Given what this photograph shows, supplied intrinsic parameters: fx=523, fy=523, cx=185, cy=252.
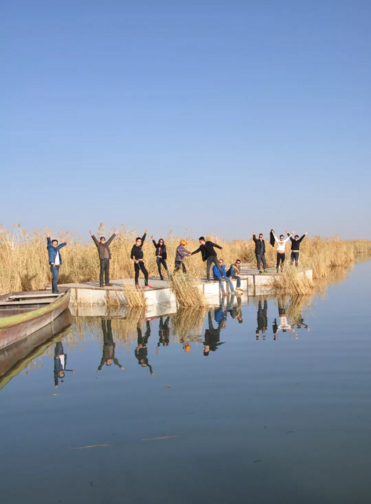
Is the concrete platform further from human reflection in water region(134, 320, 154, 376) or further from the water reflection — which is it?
human reflection in water region(134, 320, 154, 376)

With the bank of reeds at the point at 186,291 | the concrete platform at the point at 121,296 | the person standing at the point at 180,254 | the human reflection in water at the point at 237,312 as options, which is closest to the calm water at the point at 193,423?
the human reflection in water at the point at 237,312

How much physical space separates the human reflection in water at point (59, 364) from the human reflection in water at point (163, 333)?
186 centimetres

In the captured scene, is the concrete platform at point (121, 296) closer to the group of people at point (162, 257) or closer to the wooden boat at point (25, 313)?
the group of people at point (162, 257)

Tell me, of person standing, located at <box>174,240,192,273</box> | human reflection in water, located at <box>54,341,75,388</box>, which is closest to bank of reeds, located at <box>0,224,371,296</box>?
person standing, located at <box>174,240,192,273</box>

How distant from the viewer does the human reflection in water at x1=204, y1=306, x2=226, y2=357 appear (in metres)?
10.3

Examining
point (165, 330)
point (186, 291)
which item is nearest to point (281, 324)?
point (165, 330)

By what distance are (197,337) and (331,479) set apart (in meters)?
7.09

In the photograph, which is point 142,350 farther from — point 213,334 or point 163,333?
point 213,334

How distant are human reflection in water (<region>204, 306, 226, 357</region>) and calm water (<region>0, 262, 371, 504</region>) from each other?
0.09m

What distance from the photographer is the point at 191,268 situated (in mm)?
21938

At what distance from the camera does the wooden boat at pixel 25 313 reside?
1025cm

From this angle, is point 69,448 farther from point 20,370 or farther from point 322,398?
point 20,370

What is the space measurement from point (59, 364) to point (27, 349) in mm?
1646

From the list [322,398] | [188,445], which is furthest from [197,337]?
[188,445]
